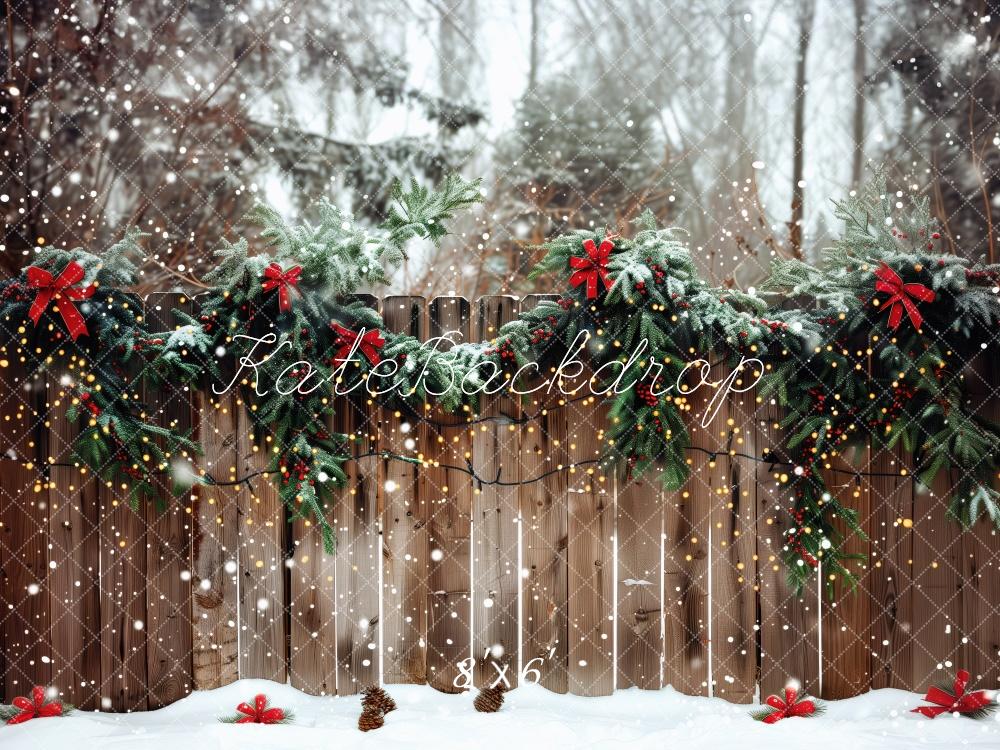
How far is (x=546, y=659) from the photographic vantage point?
2.85 meters

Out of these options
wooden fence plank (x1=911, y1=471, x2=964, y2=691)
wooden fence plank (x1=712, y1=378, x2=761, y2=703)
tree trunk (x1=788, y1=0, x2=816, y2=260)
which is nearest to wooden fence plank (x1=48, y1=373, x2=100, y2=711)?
wooden fence plank (x1=712, y1=378, x2=761, y2=703)

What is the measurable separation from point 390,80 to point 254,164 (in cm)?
105

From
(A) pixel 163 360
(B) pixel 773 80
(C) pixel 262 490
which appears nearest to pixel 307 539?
(C) pixel 262 490

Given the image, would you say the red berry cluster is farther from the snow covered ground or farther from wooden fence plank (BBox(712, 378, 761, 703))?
wooden fence plank (BBox(712, 378, 761, 703))

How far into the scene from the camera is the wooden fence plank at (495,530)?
2762 millimetres

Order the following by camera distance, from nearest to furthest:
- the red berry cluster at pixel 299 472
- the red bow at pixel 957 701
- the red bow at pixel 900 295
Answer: the red bow at pixel 900 295 < the red berry cluster at pixel 299 472 < the red bow at pixel 957 701

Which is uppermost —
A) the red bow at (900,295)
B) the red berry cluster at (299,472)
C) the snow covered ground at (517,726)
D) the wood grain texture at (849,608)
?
the red bow at (900,295)

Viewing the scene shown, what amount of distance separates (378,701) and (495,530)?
851 millimetres

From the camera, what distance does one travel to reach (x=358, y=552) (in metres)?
2.82

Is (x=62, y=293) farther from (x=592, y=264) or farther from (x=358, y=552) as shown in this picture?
(x=592, y=264)

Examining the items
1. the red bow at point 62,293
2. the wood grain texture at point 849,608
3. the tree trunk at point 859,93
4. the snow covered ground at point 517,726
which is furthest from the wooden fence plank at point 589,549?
the tree trunk at point 859,93

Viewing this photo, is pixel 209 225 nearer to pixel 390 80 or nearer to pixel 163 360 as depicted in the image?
pixel 390 80

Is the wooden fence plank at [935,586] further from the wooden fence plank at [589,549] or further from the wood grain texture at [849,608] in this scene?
the wooden fence plank at [589,549]

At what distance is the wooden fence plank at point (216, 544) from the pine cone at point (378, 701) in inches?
22.9
